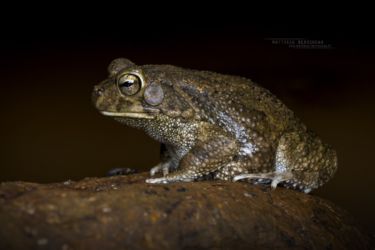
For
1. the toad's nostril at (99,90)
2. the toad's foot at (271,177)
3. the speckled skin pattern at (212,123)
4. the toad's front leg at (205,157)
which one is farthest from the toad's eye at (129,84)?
the toad's foot at (271,177)

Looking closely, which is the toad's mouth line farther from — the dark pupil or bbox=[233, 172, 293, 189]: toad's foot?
bbox=[233, 172, 293, 189]: toad's foot

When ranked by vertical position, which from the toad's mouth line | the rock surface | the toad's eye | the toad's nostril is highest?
the toad's eye

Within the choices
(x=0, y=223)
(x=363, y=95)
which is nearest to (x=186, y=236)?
(x=0, y=223)

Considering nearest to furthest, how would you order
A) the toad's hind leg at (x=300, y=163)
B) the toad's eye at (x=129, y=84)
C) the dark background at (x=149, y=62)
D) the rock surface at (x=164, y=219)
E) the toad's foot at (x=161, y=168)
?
the rock surface at (x=164, y=219), the toad's eye at (x=129, y=84), the toad's hind leg at (x=300, y=163), the toad's foot at (x=161, y=168), the dark background at (x=149, y=62)

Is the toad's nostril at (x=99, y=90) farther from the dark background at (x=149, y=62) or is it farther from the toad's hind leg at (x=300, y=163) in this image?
the dark background at (x=149, y=62)

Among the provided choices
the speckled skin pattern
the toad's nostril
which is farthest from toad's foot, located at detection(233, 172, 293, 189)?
the toad's nostril

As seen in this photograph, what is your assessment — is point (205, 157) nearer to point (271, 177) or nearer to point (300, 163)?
point (271, 177)

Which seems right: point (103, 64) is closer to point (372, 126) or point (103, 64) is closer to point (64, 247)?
point (372, 126)
